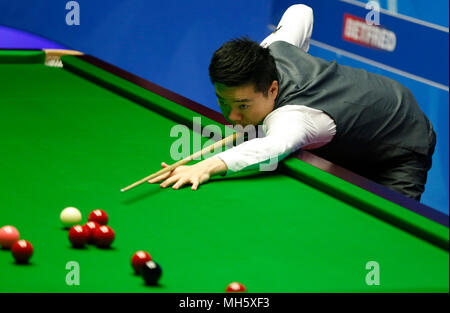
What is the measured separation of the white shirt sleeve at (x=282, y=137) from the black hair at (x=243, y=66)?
13 cm

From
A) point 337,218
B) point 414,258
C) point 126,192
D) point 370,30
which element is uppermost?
point 370,30

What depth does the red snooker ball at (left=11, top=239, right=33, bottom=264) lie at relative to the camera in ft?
5.83

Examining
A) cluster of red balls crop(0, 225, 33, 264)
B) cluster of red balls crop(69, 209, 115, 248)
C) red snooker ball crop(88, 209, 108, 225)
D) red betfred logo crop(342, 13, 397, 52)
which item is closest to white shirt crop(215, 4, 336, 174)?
red snooker ball crop(88, 209, 108, 225)

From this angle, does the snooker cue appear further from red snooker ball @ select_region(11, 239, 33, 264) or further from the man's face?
red snooker ball @ select_region(11, 239, 33, 264)

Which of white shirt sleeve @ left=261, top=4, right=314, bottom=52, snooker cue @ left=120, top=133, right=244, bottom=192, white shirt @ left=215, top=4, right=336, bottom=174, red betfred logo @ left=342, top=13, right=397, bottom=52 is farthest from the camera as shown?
red betfred logo @ left=342, top=13, right=397, bottom=52

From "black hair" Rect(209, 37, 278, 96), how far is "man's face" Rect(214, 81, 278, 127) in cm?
2

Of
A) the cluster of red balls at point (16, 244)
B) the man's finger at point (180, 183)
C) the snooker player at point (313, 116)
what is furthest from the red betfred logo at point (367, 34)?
the cluster of red balls at point (16, 244)

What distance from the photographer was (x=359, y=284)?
174cm

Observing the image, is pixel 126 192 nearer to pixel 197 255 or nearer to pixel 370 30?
pixel 197 255

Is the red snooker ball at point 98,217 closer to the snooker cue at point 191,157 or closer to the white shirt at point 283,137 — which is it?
the snooker cue at point 191,157

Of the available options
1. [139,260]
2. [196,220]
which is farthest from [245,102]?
[139,260]

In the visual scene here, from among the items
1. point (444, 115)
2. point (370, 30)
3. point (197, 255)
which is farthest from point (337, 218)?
point (370, 30)

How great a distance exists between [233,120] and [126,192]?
596 millimetres
